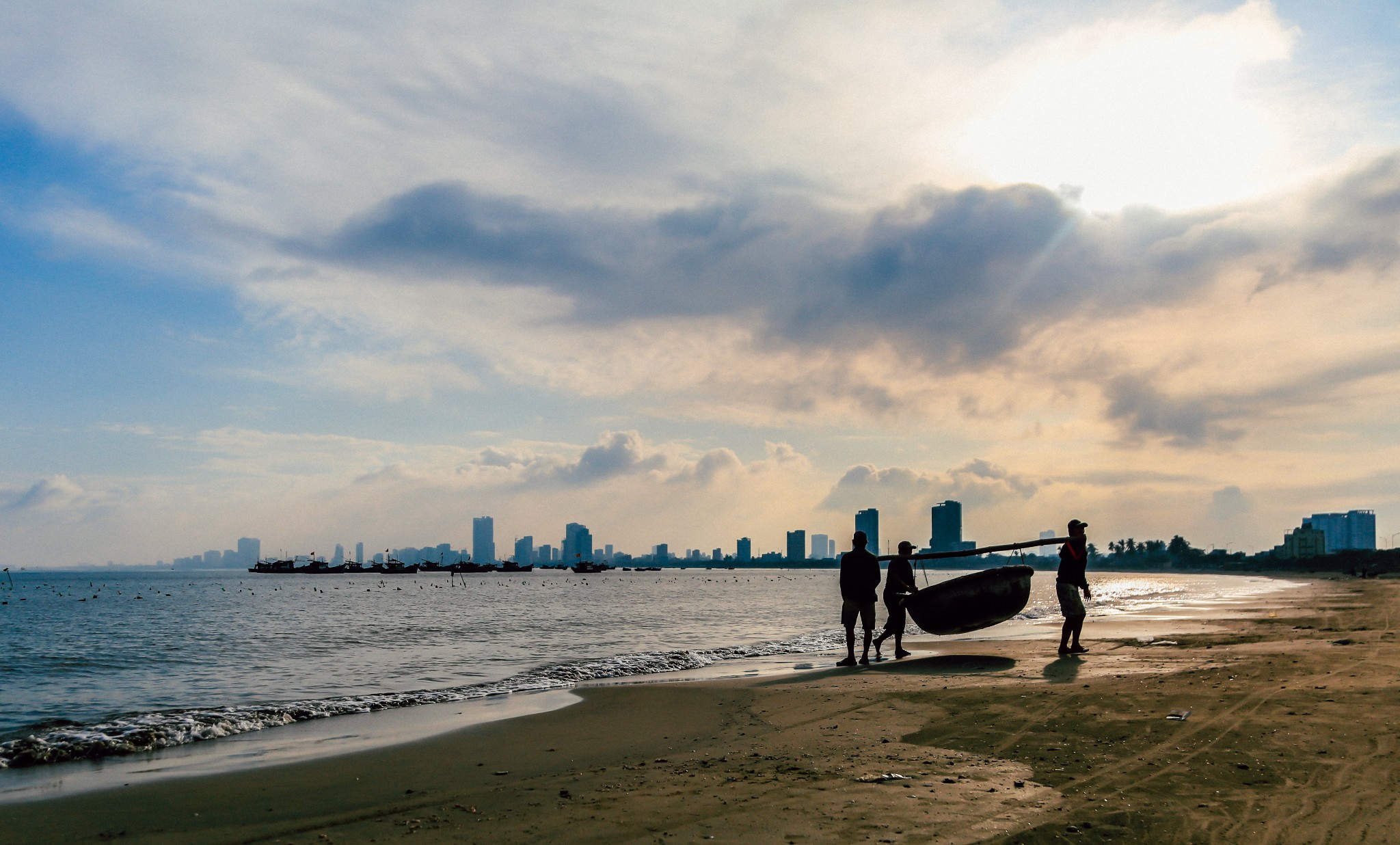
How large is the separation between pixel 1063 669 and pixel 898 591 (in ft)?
12.7

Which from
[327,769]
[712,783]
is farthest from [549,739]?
[712,783]

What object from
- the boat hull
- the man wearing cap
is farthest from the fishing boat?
the man wearing cap

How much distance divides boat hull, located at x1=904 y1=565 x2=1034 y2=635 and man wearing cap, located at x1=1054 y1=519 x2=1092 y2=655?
0.97 metres

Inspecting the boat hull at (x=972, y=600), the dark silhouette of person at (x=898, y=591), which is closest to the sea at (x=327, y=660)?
the dark silhouette of person at (x=898, y=591)

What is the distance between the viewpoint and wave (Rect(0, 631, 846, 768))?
31.7 feet

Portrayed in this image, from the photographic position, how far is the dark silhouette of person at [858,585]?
47.0 feet

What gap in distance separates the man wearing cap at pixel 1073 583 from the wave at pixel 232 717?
7786 millimetres

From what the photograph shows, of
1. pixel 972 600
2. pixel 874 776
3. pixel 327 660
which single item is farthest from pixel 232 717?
pixel 972 600

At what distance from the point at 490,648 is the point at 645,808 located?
61.1 ft

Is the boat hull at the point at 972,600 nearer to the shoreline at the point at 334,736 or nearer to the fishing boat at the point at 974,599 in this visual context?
the fishing boat at the point at 974,599

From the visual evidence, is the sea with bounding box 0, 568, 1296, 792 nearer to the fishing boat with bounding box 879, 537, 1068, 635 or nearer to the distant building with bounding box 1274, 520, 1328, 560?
the fishing boat with bounding box 879, 537, 1068, 635

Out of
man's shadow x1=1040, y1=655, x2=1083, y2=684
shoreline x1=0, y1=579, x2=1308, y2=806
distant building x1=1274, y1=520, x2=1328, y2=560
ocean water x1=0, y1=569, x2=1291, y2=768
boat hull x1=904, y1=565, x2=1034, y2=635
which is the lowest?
distant building x1=1274, y1=520, x2=1328, y2=560

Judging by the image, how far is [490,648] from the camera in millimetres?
22875

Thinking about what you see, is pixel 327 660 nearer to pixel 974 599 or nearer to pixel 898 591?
pixel 898 591
